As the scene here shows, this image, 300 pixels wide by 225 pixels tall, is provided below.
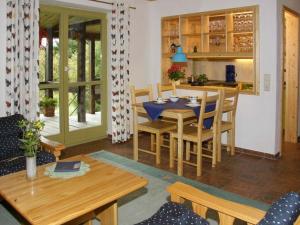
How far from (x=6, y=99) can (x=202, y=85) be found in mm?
2951

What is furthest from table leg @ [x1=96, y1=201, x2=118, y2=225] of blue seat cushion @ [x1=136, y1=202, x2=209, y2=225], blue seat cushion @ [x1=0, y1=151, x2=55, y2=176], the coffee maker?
the coffee maker

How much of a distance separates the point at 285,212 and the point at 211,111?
8.99ft

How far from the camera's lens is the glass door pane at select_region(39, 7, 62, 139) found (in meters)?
4.73

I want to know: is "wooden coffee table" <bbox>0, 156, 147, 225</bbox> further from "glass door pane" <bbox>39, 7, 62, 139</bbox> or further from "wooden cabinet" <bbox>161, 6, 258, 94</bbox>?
"wooden cabinet" <bbox>161, 6, 258, 94</bbox>

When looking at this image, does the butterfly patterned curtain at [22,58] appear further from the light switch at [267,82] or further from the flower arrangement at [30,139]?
the light switch at [267,82]

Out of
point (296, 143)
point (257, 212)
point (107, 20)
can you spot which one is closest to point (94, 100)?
point (107, 20)

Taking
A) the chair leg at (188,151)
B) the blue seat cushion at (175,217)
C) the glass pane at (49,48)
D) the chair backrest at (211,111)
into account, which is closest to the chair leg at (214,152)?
the chair backrest at (211,111)

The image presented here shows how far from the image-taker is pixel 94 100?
18.1ft

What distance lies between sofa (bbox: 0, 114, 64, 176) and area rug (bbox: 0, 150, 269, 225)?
1.56ft

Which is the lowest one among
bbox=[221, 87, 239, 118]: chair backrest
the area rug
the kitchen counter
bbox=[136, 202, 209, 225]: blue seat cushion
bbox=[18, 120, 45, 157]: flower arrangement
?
the area rug

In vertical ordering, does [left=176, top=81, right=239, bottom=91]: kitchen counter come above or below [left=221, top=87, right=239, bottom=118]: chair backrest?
above

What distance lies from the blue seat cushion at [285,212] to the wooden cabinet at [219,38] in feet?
10.9

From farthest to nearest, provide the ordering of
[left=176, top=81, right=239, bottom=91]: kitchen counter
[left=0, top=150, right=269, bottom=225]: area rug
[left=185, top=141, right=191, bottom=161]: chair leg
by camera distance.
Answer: [left=176, top=81, right=239, bottom=91]: kitchen counter
[left=185, top=141, right=191, bottom=161]: chair leg
[left=0, top=150, right=269, bottom=225]: area rug

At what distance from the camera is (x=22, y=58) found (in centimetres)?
409
